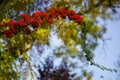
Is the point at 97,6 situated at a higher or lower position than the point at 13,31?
lower

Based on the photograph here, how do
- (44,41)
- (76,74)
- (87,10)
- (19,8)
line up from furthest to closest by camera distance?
(76,74) → (87,10) → (44,41) → (19,8)

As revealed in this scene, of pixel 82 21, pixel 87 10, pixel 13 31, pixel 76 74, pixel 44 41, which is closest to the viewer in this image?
pixel 13 31

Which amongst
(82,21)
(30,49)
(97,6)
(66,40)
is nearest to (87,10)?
(97,6)

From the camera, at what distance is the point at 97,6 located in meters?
13.7

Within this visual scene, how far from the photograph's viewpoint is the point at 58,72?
1512 cm

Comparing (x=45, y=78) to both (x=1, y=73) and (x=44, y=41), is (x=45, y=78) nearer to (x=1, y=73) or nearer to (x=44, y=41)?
(x=44, y=41)

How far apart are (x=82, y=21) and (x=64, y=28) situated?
19.1 ft

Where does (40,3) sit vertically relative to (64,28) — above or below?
above

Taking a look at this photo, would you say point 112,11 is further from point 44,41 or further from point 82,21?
point 82,21

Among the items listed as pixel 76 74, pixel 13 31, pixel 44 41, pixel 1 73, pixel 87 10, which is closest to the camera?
pixel 13 31

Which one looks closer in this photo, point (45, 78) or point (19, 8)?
point (19, 8)

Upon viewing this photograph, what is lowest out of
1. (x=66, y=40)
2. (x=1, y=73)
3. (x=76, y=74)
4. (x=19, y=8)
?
(x=76, y=74)

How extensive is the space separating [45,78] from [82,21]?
7.86 m

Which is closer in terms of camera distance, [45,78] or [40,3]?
[40,3]
